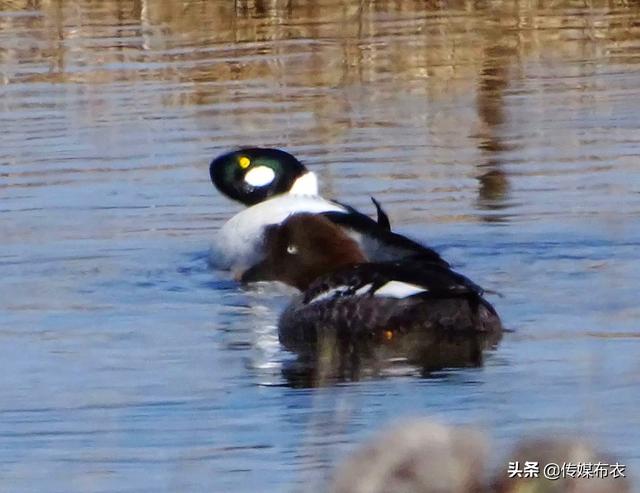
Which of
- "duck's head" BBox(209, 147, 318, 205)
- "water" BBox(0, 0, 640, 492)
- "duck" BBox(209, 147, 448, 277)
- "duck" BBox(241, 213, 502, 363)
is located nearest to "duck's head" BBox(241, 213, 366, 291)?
"duck" BBox(209, 147, 448, 277)

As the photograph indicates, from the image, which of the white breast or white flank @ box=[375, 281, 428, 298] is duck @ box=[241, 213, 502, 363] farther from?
the white breast

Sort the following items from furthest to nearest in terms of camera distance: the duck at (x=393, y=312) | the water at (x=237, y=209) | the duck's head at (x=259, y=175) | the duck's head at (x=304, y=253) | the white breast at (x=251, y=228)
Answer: the duck's head at (x=259, y=175) < the white breast at (x=251, y=228) < the duck's head at (x=304, y=253) < the duck at (x=393, y=312) < the water at (x=237, y=209)

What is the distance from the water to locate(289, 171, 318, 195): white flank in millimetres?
495

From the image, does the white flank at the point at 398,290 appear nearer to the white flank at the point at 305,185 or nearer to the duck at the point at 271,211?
the duck at the point at 271,211

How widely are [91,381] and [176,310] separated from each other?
144cm

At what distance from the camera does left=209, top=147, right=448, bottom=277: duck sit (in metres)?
9.05

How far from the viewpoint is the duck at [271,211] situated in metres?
9.05

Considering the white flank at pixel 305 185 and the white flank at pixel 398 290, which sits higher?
the white flank at pixel 398 290

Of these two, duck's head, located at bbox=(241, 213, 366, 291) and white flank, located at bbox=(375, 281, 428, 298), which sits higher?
white flank, located at bbox=(375, 281, 428, 298)

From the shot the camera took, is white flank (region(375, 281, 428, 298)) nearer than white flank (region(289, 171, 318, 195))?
Yes

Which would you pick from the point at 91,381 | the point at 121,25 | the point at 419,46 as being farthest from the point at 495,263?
the point at 121,25

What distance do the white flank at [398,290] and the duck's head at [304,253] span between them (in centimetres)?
134

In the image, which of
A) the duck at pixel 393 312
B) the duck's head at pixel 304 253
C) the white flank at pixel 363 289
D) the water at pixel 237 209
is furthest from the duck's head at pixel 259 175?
the white flank at pixel 363 289

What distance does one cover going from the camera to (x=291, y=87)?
15609 mm
